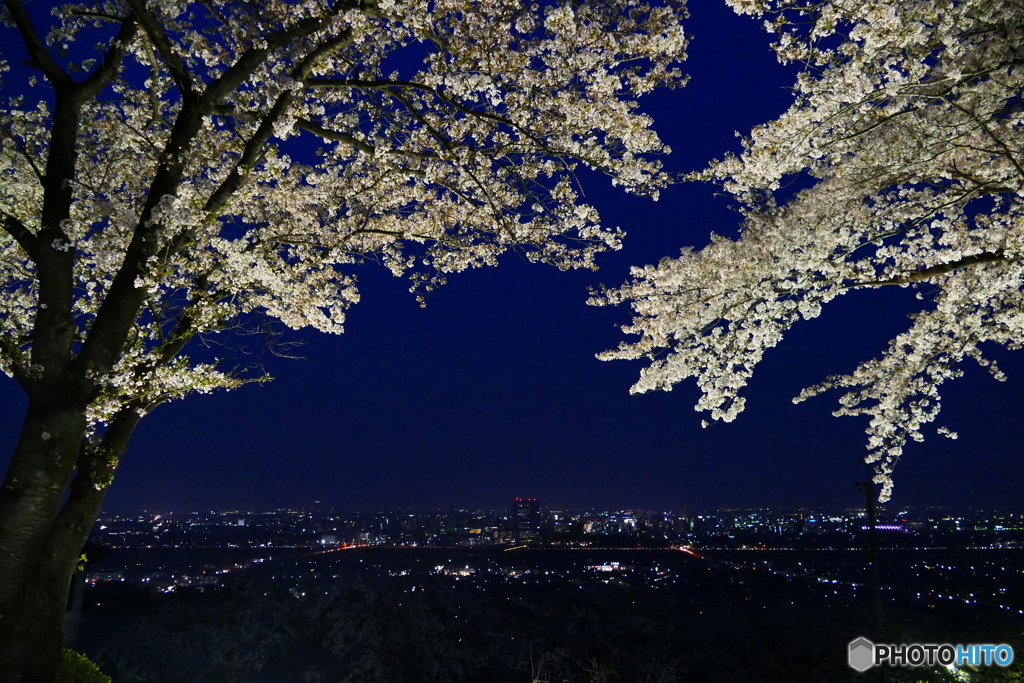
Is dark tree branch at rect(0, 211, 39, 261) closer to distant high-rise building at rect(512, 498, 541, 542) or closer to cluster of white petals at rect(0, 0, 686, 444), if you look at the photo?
cluster of white petals at rect(0, 0, 686, 444)

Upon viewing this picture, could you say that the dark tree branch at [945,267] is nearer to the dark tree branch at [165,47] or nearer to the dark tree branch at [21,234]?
the dark tree branch at [165,47]

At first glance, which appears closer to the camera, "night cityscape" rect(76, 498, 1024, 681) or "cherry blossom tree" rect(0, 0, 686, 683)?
"cherry blossom tree" rect(0, 0, 686, 683)

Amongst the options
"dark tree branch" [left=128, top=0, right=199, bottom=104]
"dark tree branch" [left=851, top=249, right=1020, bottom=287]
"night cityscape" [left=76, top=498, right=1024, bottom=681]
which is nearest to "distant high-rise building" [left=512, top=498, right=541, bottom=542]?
"night cityscape" [left=76, top=498, right=1024, bottom=681]

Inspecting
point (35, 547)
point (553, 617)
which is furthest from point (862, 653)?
point (553, 617)

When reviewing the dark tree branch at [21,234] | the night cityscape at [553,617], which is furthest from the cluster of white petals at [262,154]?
the night cityscape at [553,617]

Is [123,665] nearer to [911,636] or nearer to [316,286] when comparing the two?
[316,286]

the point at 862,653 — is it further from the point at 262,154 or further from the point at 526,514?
the point at 526,514
